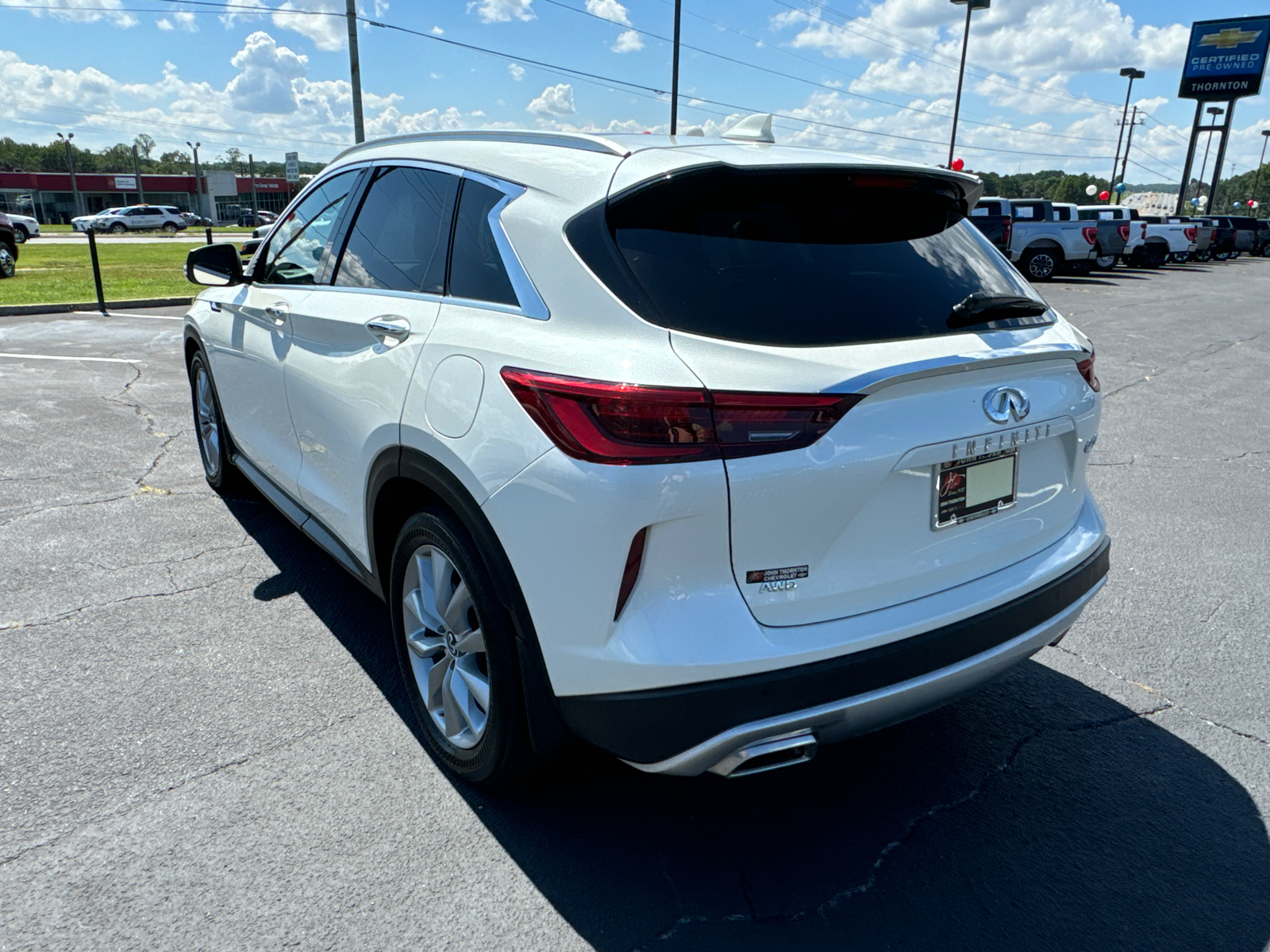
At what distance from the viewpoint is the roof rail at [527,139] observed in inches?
98.5

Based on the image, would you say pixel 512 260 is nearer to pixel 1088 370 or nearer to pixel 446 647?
pixel 446 647

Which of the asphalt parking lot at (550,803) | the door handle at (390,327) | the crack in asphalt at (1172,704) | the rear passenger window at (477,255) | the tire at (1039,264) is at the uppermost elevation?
the rear passenger window at (477,255)

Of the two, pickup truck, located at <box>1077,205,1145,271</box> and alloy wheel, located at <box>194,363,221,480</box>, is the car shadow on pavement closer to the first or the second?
alloy wheel, located at <box>194,363,221,480</box>

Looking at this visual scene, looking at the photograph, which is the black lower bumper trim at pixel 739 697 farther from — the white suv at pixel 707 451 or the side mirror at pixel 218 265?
the side mirror at pixel 218 265

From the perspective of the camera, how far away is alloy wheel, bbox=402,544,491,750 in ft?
8.36

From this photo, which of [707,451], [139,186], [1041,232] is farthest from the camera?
[139,186]

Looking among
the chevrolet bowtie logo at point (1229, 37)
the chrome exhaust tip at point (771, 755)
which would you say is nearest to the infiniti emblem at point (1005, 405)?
the chrome exhaust tip at point (771, 755)

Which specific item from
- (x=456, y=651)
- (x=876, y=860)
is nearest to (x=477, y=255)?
(x=456, y=651)

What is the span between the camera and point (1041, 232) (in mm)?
23844

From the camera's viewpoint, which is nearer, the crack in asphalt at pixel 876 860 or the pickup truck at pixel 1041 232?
the crack in asphalt at pixel 876 860

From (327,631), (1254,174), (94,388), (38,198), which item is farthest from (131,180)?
(1254,174)

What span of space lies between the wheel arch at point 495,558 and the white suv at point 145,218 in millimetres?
64477

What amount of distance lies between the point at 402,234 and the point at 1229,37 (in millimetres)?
77029

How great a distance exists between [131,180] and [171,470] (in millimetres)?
95249
